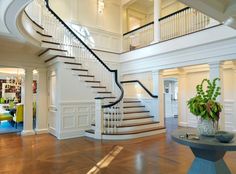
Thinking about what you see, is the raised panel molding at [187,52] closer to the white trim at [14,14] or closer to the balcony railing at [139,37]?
the balcony railing at [139,37]

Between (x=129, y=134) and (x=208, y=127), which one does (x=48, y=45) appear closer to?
(x=129, y=134)

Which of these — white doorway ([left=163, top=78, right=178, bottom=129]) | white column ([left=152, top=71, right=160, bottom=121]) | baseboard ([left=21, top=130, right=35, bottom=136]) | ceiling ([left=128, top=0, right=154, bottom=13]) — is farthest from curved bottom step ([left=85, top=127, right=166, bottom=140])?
ceiling ([left=128, top=0, right=154, bottom=13])

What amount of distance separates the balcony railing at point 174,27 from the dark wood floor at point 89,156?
381 cm

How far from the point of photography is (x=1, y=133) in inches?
266

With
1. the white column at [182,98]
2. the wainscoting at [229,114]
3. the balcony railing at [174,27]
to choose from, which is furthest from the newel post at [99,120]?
the wainscoting at [229,114]

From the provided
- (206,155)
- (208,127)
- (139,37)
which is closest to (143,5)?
(139,37)

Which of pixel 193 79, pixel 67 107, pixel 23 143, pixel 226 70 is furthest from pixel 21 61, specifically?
pixel 226 70

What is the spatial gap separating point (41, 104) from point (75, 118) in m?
1.62

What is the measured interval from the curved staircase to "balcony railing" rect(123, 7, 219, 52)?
2.82 meters

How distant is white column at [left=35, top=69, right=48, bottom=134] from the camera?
6.75m

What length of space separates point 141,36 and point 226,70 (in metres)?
3.86

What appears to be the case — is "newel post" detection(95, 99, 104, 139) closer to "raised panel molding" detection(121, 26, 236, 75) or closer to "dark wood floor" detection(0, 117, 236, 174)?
"dark wood floor" detection(0, 117, 236, 174)

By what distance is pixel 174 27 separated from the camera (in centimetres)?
734

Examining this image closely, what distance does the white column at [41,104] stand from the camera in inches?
266
